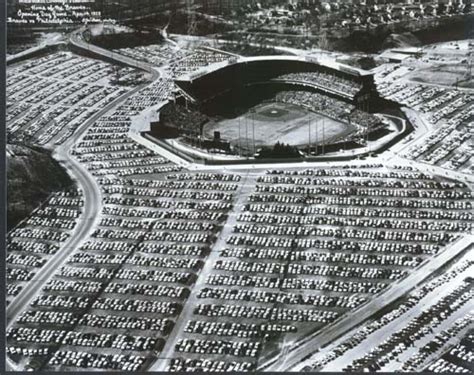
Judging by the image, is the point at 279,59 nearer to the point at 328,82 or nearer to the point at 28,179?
the point at 328,82

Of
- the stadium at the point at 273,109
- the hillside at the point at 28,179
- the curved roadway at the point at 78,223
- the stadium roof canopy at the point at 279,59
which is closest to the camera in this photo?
the curved roadway at the point at 78,223

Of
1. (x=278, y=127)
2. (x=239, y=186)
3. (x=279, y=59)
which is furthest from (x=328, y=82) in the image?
(x=239, y=186)

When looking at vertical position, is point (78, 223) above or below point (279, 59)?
below

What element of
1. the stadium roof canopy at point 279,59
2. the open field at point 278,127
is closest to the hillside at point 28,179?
the open field at point 278,127

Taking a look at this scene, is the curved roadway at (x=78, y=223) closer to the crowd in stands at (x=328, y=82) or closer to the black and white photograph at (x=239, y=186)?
the black and white photograph at (x=239, y=186)

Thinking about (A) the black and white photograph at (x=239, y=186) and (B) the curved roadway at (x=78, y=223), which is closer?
(A) the black and white photograph at (x=239, y=186)

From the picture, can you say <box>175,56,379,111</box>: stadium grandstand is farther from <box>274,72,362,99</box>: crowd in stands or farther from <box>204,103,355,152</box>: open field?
<box>204,103,355,152</box>: open field
